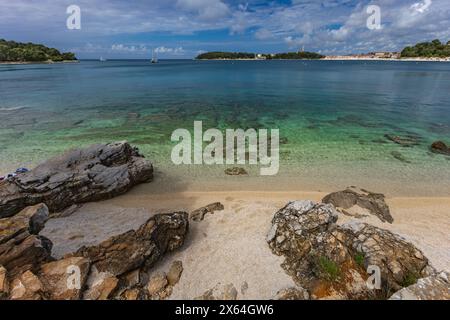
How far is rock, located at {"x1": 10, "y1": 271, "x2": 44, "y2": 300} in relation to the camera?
5.28 metres

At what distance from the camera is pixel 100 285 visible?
21.0ft

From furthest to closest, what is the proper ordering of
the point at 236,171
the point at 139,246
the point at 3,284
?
the point at 236,171, the point at 139,246, the point at 3,284

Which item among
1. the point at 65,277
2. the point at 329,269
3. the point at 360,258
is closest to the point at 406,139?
the point at 360,258

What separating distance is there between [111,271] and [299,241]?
6.20 meters

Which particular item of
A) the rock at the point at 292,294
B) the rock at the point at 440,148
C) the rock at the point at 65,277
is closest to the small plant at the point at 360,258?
the rock at the point at 292,294

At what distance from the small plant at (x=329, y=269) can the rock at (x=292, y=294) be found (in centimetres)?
92

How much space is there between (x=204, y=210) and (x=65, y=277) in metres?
6.02

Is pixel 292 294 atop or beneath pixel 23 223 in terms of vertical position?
beneath

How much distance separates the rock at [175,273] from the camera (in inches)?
294

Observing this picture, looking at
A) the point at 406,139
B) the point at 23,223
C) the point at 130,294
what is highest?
the point at 406,139

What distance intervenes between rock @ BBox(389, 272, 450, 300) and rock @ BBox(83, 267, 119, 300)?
280 inches

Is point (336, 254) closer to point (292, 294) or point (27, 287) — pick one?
point (292, 294)
